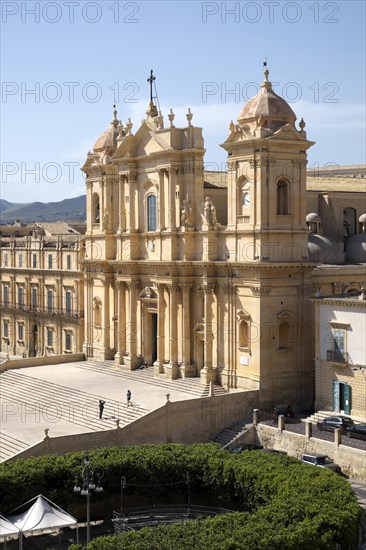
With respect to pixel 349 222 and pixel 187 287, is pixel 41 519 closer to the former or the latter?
pixel 187 287

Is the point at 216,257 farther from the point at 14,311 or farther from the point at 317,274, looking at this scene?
the point at 14,311

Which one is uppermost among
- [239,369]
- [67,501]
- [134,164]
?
[134,164]

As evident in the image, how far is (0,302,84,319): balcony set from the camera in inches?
2576

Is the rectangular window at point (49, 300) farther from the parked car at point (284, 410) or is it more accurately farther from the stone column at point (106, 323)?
the parked car at point (284, 410)

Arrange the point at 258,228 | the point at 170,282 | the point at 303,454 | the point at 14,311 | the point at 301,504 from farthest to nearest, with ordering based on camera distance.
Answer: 1. the point at 14,311
2. the point at 170,282
3. the point at 258,228
4. the point at 303,454
5. the point at 301,504

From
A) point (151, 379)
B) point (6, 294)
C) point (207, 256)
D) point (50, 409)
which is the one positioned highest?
point (207, 256)

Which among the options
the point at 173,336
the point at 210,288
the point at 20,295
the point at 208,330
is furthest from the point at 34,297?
the point at 210,288

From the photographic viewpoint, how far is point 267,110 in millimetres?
46094

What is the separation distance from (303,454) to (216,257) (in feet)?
41.8

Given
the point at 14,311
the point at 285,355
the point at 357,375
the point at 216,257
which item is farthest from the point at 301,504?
the point at 14,311

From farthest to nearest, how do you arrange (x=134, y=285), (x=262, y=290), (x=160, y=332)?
1. (x=134, y=285)
2. (x=160, y=332)
3. (x=262, y=290)

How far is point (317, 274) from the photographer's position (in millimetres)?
48062

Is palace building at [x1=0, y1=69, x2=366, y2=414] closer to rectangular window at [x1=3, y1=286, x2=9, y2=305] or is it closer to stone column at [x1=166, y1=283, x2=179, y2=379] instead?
stone column at [x1=166, y1=283, x2=179, y2=379]

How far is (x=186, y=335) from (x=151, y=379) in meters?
3.45
